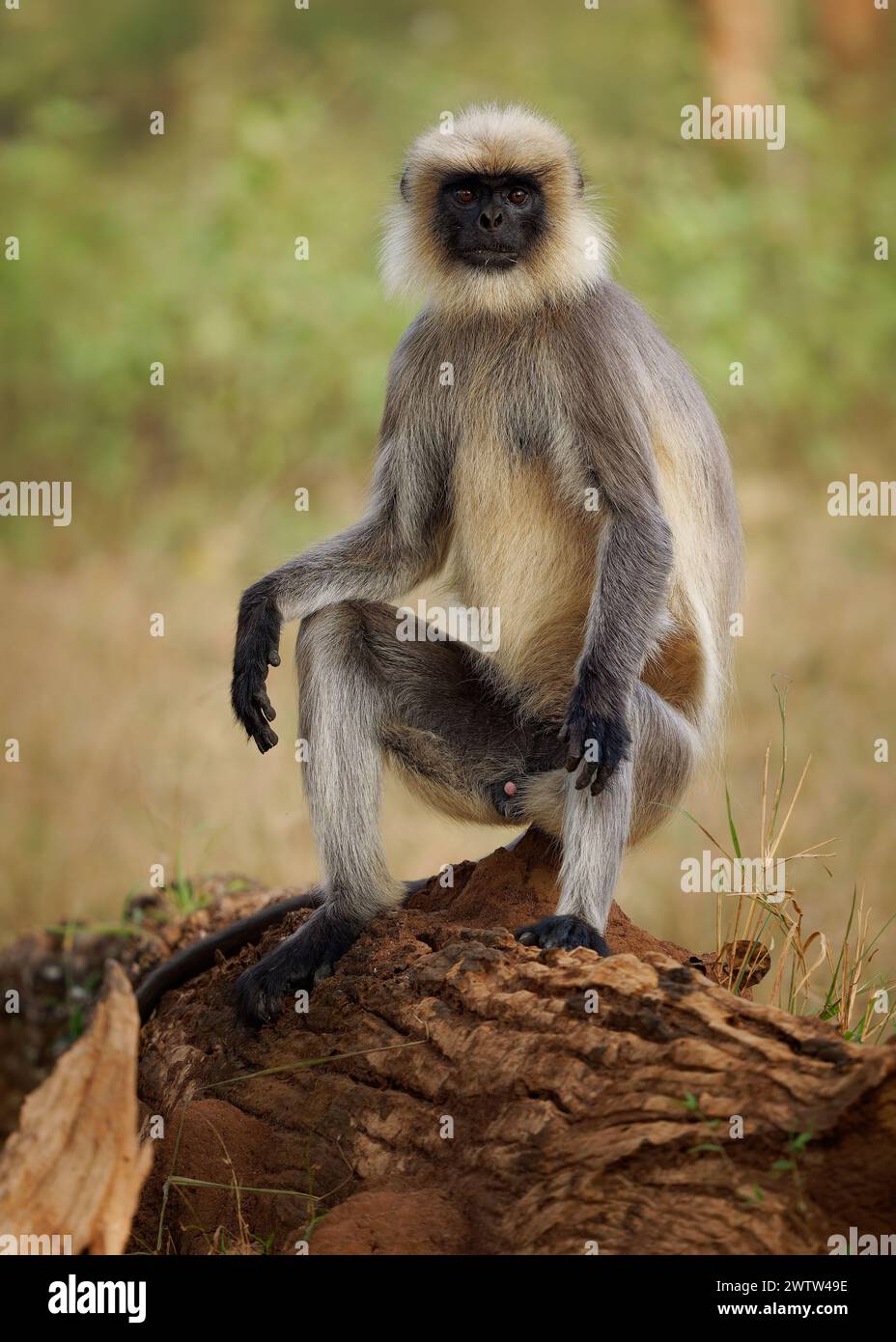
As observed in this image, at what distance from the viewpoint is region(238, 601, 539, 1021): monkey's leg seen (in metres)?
5.10

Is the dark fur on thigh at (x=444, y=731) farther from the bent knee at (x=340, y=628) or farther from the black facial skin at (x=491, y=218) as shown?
the black facial skin at (x=491, y=218)

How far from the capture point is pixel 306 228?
1364cm

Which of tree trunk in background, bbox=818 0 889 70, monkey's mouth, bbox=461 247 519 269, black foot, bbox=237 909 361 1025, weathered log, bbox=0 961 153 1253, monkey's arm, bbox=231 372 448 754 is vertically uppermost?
tree trunk in background, bbox=818 0 889 70

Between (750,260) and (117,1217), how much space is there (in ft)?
43.4

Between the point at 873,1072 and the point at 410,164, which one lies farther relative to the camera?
the point at 410,164

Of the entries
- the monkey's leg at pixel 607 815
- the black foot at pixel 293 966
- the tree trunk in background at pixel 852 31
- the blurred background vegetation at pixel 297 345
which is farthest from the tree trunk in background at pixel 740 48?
the black foot at pixel 293 966

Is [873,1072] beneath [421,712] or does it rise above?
beneath

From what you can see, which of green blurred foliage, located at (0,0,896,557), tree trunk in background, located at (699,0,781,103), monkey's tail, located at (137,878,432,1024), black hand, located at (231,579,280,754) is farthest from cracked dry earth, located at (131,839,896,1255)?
tree trunk in background, located at (699,0,781,103)

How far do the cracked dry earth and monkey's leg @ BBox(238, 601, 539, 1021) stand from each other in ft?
0.45

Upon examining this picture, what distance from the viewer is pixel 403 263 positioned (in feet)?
18.4

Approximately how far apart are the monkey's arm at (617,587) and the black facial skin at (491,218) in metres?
0.59

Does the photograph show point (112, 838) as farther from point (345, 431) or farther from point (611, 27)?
point (611, 27)

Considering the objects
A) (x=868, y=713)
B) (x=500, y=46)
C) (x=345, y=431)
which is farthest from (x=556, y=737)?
(x=500, y=46)

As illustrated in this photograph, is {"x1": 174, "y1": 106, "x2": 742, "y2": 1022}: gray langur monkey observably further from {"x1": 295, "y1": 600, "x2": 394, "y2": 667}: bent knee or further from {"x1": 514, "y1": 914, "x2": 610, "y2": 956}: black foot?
{"x1": 514, "y1": 914, "x2": 610, "y2": 956}: black foot
